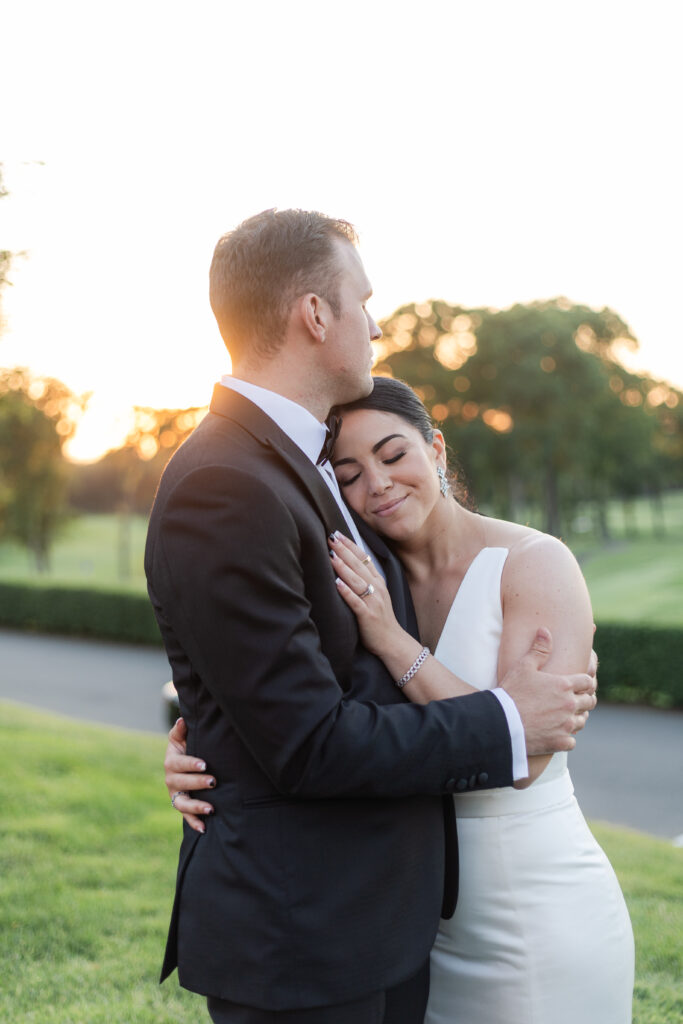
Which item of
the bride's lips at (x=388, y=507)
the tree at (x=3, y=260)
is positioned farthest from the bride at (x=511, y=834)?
the tree at (x=3, y=260)

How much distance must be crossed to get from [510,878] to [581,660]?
2.19ft

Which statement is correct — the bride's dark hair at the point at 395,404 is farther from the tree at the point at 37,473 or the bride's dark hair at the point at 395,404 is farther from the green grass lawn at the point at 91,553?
the green grass lawn at the point at 91,553

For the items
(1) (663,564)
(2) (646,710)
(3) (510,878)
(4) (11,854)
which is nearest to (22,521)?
(1) (663,564)

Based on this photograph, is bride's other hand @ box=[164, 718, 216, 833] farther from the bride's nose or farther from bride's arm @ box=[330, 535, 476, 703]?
the bride's nose

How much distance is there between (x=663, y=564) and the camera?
42625mm

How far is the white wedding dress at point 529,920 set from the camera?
8.41 ft

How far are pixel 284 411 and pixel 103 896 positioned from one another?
4.01 meters

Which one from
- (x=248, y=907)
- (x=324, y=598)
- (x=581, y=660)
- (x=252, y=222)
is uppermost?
(x=252, y=222)

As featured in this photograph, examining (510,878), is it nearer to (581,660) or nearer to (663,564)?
(581,660)

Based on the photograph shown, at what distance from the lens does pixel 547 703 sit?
223 cm

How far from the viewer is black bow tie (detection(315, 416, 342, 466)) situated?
2.37 meters

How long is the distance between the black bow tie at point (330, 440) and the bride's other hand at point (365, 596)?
284mm

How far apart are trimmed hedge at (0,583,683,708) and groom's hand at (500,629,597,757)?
12001 millimetres

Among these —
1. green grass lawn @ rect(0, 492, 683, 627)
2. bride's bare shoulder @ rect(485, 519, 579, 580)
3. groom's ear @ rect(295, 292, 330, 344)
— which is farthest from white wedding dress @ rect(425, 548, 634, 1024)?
green grass lawn @ rect(0, 492, 683, 627)
